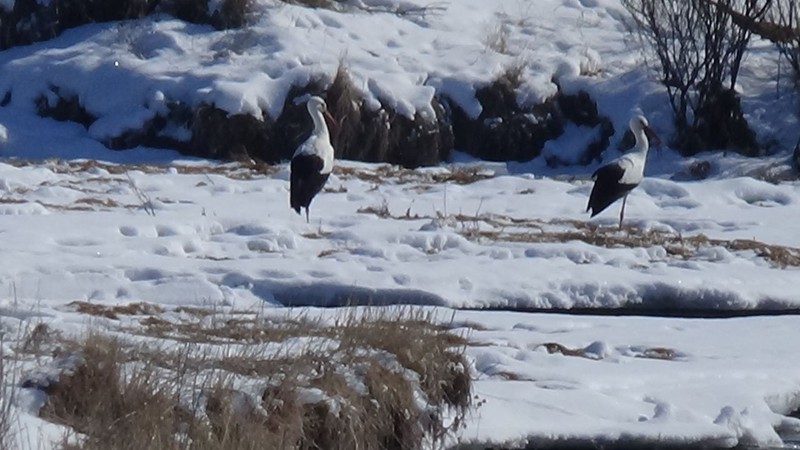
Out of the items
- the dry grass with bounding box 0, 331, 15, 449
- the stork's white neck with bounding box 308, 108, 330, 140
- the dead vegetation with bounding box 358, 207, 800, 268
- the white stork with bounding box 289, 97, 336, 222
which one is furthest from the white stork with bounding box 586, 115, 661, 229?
the dry grass with bounding box 0, 331, 15, 449

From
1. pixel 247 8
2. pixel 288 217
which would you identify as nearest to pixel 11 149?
pixel 247 8

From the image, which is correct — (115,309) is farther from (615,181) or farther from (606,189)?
(615,181)

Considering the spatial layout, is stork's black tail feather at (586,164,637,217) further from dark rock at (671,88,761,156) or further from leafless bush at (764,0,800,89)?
leafless bush at (764,0,800,89)

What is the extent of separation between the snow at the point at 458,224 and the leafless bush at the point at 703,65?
37cm

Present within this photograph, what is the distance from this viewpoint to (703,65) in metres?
22.8

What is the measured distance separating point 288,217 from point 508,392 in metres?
7.02

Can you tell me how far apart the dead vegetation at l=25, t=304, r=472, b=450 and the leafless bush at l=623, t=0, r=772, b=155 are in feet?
45.1

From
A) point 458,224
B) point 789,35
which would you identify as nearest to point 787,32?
point 789,35

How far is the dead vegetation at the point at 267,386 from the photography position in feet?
22.9

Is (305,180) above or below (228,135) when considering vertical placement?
above

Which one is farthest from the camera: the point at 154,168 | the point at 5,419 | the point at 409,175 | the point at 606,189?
the point at 409,175

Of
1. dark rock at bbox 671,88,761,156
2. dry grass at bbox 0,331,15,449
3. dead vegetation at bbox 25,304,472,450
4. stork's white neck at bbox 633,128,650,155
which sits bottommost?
dark rock at bbox 671,88,761,156

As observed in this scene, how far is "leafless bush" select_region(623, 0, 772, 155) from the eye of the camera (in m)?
22.4

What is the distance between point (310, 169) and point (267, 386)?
8492mm
